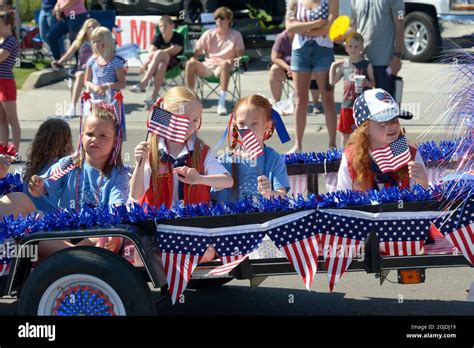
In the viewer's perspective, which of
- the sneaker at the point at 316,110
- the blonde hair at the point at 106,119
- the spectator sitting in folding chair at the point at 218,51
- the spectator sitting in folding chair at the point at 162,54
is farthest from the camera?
the spectator sitting in folding chair at the point at 162,54

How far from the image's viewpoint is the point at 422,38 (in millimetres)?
15672

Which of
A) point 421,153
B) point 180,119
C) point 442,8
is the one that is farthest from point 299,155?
point 442,8

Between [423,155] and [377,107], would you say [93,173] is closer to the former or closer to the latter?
[377,107]

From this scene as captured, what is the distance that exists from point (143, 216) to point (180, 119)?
0.69 meters

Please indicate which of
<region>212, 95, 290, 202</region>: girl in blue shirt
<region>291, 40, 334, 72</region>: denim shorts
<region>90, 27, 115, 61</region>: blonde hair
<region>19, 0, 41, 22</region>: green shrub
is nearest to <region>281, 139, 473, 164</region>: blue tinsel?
<region>212, 95, 290, 202</region>: girl in blue shirt

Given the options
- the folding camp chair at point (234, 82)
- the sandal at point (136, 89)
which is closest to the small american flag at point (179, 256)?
the folding camp chair at point (234, 82)

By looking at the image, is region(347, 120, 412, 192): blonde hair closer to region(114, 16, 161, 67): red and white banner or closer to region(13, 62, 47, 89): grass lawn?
region(13, 62, 47, 89): grass lawn

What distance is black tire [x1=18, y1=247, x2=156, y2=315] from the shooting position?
15.0 feet

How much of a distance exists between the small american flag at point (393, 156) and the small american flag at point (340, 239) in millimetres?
673

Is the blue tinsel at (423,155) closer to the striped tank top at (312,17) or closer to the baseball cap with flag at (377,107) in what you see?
the baseball cap with flag at (377,107)

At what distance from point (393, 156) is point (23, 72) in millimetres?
11844

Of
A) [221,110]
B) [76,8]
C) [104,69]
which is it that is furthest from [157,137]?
[76,8]

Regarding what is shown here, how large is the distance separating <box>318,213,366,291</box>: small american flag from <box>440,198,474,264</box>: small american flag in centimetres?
38

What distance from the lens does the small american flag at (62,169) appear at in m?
5.38
